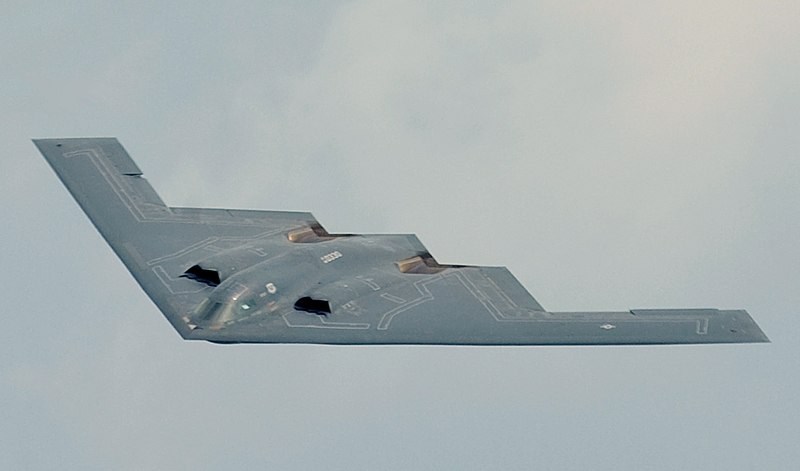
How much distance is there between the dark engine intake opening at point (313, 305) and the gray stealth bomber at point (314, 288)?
0.12 ft

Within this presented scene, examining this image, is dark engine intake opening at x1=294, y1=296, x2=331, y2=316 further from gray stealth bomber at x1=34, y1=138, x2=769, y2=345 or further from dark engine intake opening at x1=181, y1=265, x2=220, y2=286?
dark engine intake opening at x1=181, y1=265, x2=220, y2=286

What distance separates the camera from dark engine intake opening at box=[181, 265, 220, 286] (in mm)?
46000

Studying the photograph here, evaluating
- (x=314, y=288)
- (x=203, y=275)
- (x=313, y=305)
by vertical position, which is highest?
(x=203, y=275)

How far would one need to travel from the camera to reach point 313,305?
45.2 metres

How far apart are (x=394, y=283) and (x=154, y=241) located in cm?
531

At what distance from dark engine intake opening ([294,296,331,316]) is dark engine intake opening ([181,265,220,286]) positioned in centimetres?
188

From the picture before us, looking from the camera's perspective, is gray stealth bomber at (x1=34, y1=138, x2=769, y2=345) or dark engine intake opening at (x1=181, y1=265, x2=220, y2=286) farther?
dark engine intake opening at (x1=181, y1=265, x2=220, y2=286)

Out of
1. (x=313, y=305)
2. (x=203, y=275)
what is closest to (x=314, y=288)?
(x=313, y=305)

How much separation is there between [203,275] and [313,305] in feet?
8.44

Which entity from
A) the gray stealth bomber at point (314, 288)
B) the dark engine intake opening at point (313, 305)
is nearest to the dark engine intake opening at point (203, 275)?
the gray stealth bomber at point (314, 288)

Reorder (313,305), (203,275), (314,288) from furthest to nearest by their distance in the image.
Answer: (203,275) < (314,288) < (313,305)

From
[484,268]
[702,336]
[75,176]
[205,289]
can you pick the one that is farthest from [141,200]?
[702,336]

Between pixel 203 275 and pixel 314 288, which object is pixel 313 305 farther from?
pixel 203 275

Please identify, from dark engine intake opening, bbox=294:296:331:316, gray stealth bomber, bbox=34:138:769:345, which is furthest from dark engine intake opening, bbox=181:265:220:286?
dark engine intake opening, bbox=294:296:331:316
